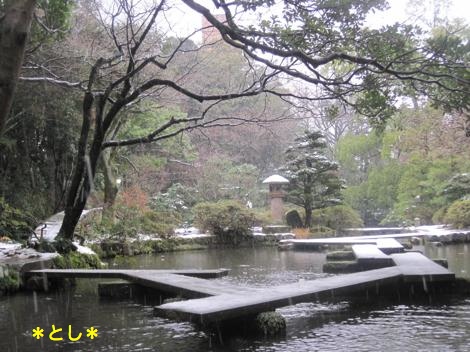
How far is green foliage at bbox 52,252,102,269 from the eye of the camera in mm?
8502

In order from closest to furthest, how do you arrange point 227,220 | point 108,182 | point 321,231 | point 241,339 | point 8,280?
point 241,339
point 8,280
point 108,182
point 227,220
point 321,231

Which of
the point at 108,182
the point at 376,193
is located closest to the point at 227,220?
the point at 108,182

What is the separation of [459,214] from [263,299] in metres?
14.9

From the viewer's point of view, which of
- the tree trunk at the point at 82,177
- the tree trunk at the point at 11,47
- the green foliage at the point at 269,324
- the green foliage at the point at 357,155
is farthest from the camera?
the green foliage at the point at 357,155

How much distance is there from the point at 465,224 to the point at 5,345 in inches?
637

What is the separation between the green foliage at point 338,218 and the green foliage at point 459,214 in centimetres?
393

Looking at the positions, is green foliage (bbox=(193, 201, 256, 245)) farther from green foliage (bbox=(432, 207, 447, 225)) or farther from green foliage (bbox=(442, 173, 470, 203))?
green foliage (bbox=(442, 173, 470, 203))

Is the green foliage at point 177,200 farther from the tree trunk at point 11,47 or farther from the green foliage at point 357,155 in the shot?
the tree trunk at point 11,47

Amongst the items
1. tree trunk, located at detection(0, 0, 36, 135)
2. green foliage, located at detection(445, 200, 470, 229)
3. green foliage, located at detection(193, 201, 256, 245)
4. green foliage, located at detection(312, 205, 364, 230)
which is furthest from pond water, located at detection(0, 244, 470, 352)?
green foliage, located at detection(312, 205, 364, 230)

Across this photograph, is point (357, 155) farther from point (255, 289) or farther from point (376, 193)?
point (255, 289)

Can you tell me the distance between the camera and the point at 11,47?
3570 millimetres

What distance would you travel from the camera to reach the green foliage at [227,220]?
1672 cm

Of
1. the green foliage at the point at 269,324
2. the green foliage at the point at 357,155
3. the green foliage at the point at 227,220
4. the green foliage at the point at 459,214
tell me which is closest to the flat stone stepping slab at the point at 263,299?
the green foliage at the point at 269,324

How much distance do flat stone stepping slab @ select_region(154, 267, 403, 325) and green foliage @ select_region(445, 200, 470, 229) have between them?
491 inches
